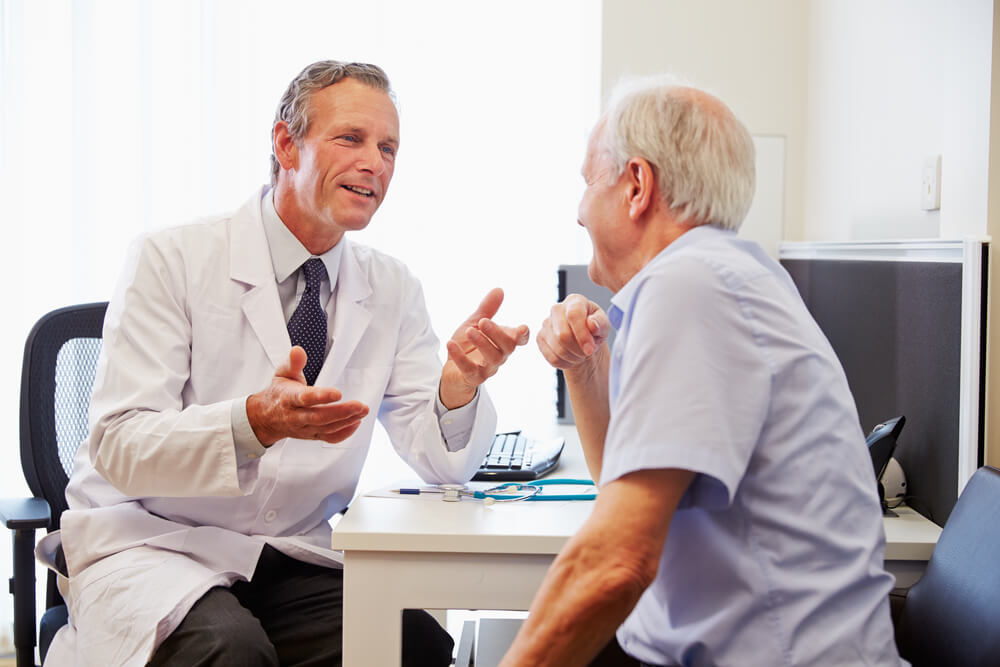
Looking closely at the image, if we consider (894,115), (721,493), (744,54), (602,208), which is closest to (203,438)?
(602,208)

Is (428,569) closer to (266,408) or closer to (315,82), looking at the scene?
(266,408)

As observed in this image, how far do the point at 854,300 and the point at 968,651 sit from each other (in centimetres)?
87

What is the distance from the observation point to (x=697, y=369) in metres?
0.87

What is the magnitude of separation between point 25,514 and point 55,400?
274mm

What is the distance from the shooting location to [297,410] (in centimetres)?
130

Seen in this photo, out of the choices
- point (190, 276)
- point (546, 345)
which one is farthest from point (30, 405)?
point (546, 345)

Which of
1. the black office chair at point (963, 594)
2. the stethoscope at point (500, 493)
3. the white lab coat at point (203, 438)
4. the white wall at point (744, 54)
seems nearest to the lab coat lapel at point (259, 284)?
the white lab coat at point (203, 438)

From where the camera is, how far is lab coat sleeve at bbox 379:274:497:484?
1578 millimetres

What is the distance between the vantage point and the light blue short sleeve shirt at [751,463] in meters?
0.87

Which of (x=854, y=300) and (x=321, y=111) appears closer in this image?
(x=321, y=111)

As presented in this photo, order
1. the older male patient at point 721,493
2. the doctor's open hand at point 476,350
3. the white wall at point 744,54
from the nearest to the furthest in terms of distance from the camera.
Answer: the older male patient at point 721,493, the doctor's open hand at point 476,350, the white wall at point 744,54

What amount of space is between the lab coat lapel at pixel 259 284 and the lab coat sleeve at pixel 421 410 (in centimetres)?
25

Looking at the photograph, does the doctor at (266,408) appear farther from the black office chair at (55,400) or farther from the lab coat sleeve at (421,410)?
the black office chair at (55,400)

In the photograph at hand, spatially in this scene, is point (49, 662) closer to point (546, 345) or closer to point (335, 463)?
point (335, 463)
